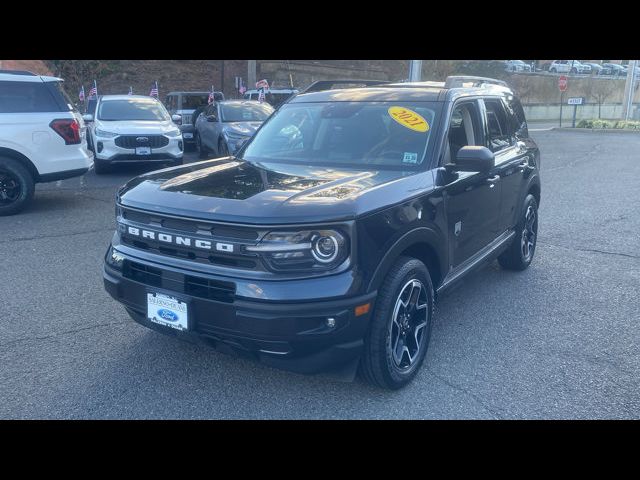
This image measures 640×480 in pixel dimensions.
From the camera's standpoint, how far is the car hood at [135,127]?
12297 mm

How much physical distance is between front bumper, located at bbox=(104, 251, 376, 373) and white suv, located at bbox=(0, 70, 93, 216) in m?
6.18

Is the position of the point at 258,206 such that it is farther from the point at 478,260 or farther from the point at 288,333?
the point at 478,260

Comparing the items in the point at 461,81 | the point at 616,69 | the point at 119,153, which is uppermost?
the point at 616,69

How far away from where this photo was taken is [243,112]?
14.7 meters

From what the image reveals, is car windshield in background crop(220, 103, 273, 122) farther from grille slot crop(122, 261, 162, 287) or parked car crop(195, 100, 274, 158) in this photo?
grille slot crop(122, 261, 162, 287)

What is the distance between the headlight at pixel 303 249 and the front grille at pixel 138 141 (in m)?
9.92

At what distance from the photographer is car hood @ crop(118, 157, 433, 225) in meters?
3.22

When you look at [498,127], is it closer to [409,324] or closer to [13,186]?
[409,324]

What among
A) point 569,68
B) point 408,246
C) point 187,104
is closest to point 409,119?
point 408,246

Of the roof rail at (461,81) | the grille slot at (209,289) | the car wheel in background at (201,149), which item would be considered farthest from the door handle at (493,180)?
the car wheel in background at (201,149)

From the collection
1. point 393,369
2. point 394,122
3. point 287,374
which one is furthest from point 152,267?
point 394,122

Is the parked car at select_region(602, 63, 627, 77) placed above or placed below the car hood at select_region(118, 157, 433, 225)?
above

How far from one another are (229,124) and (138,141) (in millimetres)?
2554

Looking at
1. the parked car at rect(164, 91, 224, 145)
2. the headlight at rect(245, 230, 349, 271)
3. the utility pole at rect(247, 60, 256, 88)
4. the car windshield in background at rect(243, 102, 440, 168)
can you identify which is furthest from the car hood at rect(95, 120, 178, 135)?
the utility pole at rect(247, 60, 256, 88)
